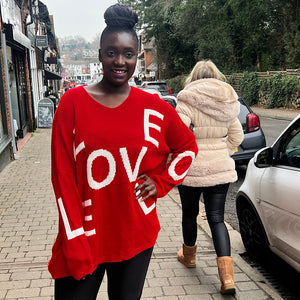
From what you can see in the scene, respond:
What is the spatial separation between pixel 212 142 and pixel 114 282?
4.99 ft

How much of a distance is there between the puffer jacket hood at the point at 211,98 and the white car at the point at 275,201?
0.62 meters

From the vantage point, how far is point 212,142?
3045 mm

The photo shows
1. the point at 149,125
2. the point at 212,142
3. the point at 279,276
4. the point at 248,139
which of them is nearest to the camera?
the point at 149,125

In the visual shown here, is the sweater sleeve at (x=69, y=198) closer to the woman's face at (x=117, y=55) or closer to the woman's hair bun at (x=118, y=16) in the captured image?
the woman's face at (x=117, y=55)

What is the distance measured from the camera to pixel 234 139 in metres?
3.20

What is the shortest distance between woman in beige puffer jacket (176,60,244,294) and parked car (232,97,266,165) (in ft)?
12.3

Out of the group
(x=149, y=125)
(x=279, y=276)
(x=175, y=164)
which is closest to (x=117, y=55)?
(x=149, y=125)

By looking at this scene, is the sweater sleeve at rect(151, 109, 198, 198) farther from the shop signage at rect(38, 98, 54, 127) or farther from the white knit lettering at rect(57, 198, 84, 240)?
the shop signage at rect(38, 98, 54, 127)

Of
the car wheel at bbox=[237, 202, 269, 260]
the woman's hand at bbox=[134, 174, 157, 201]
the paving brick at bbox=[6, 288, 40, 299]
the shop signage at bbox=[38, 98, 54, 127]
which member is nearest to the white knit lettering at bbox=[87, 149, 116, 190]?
the woman's hand at bbox=[134, 174, 157, 201]

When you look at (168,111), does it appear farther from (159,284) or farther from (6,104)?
(6,104)

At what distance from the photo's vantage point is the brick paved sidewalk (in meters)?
3.06

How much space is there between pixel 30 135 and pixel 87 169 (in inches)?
481

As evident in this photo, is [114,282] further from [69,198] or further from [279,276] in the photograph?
[279,276]

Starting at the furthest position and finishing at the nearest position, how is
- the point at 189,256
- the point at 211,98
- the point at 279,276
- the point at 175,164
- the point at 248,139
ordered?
the point at 248,139
the point at 279,276
the point at 189,256
the point at 211,98
the point at 175,164
